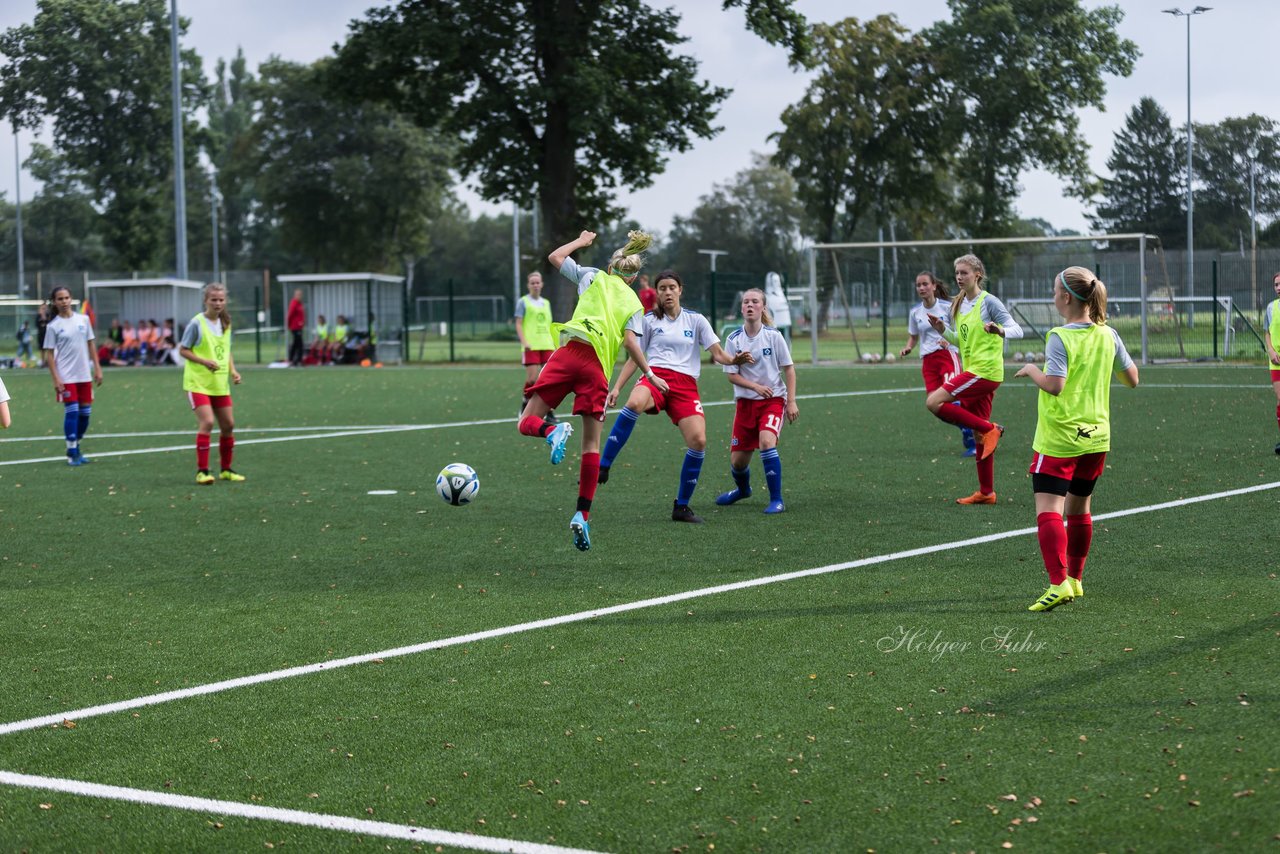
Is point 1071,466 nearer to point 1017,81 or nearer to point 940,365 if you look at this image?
point 940,365

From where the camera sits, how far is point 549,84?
37.9 meters

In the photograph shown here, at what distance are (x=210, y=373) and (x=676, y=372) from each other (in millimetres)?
5063

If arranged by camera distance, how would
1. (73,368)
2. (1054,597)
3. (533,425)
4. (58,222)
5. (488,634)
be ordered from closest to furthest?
(488,634) → (1054,597) → (533,425) → (73,368) → (58,222)

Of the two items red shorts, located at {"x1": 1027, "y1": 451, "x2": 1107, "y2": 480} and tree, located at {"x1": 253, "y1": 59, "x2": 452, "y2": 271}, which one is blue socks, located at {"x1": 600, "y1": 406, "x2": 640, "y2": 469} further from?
tree, located at {"x1": 253, "y1": 59, "x2": 452, "y2": 271}

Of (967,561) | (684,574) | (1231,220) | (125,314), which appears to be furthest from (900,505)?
(1231,220)

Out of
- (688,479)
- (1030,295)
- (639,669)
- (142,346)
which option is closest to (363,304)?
(142,346)

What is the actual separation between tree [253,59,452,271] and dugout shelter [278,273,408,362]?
3307cm

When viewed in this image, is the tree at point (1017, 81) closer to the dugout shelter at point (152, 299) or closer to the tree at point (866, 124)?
the tree at point (866, 124)

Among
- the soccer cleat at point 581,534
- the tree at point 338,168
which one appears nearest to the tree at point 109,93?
the tree at point 338,168

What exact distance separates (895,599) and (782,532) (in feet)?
7.95

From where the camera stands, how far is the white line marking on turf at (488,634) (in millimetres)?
5754

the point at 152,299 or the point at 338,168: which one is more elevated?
the point at 338,168

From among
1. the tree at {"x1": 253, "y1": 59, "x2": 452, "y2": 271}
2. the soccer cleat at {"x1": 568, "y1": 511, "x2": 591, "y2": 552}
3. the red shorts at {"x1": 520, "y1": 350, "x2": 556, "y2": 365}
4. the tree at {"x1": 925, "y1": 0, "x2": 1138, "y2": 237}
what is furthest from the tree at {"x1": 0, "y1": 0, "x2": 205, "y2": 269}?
the soccer cleat at {"x1": 568, "y1": 511, "x2": 591, "y2": 552}

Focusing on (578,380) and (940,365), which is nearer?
(578,380)
